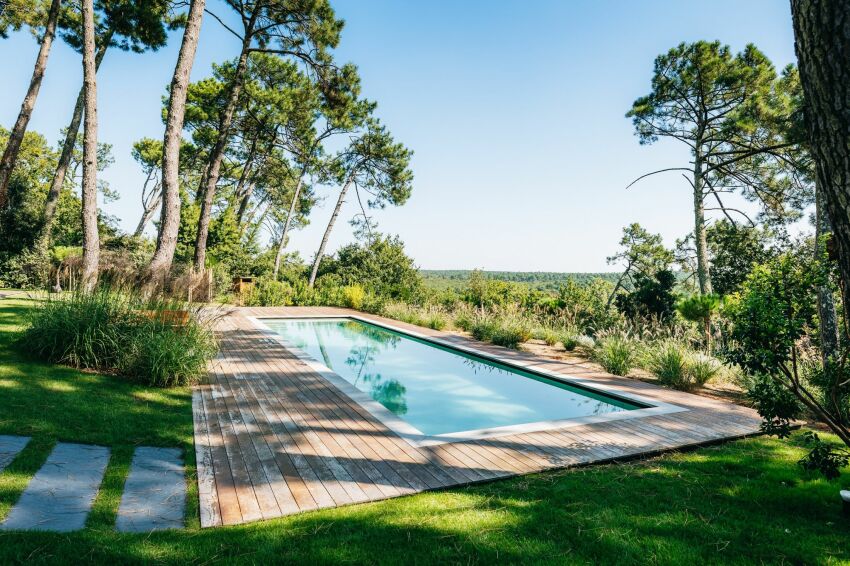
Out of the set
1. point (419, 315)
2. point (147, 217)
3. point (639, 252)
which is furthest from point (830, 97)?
point (147, 217)

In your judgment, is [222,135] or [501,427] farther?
[222,135]

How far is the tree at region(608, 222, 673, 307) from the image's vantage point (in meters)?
19.9

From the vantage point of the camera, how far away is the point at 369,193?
1798 centimetres

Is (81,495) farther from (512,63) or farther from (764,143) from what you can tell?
(764,143)

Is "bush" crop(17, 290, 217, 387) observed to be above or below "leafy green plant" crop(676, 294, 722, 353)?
below

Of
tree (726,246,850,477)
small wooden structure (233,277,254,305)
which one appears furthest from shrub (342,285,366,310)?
tree (726,246,850,477)

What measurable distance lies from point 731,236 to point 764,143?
4994 mm

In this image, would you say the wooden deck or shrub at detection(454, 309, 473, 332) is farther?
shrub at detection(454, 309, 473, 332)

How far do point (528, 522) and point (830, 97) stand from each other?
1.85 m

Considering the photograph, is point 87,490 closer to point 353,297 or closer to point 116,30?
point 116,30

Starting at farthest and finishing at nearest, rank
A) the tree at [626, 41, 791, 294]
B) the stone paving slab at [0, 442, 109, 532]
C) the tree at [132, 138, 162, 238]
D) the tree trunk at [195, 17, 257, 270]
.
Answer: the tree at [132, 138, 162, 238], the tree at [626, 41, 791, 294], the tree trunk at [195, 17, 257, 270], the stone paving slab at [0, 442, 109, 532]

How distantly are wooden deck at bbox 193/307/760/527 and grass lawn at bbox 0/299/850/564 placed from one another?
0.13 meters

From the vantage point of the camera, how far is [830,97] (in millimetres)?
1189

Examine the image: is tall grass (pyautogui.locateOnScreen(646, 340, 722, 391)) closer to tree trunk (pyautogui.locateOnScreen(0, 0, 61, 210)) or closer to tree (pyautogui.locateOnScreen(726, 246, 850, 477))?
tree (pyautogui.locateOnScreen(726, 246, 850, 477))
